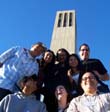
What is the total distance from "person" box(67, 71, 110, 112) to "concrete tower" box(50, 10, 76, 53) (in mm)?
25272

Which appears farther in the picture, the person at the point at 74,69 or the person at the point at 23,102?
the person at the point at 74,69

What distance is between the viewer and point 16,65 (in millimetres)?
6805

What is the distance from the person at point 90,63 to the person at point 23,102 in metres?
1.27

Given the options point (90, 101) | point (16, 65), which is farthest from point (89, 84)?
point (16, 65)

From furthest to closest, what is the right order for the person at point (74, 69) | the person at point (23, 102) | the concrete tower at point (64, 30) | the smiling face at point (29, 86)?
the concrete tower at point (64, 30)
the person at point (74, 69)
the smiling face at point (29, 86)
the person at point (23, 102)

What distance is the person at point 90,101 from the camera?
5602 millimetres

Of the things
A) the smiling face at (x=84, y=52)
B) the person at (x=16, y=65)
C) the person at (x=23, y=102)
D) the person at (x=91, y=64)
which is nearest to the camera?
the person at (x=23, y=102)

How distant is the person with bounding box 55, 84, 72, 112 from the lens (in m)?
6.26

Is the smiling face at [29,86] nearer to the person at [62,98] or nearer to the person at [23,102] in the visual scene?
the person at [23,102]

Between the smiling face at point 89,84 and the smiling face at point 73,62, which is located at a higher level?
the smiling face at point 73,62

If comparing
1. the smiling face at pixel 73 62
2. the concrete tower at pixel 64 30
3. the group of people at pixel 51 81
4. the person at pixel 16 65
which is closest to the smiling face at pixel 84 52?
the group of people at pixel 51 81

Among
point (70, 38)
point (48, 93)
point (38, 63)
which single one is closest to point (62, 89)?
point (48, 93)

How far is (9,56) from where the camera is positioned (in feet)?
22.8

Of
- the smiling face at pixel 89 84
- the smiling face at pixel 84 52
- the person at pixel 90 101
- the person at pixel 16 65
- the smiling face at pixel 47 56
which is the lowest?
the person at pixel 90 101
